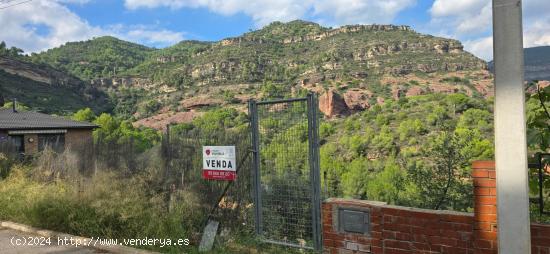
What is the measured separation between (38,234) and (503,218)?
762cm

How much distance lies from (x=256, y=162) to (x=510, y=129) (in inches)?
159

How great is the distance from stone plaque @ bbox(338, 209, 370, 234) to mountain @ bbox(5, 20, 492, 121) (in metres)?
A: 52.0

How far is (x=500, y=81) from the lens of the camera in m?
2.69

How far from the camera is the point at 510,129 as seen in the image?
2.66m

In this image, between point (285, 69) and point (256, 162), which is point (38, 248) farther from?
point (285, 69)

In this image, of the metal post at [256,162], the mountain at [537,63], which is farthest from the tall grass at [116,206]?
the mountain at [537,63]

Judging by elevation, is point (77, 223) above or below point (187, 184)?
below

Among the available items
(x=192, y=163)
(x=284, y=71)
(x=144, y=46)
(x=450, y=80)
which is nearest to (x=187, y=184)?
(x=192, y=163)

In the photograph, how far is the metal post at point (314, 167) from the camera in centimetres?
543

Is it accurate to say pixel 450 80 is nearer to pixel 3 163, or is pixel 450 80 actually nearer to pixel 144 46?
pixel 3 163

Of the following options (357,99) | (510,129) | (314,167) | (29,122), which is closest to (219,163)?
(314,167)

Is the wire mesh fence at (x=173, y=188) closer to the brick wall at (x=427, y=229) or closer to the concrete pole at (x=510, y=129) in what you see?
the brick wall at (x=427, y=229)

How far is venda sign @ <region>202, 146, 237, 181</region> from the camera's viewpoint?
6.29 meters

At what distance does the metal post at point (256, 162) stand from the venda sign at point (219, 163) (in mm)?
320
